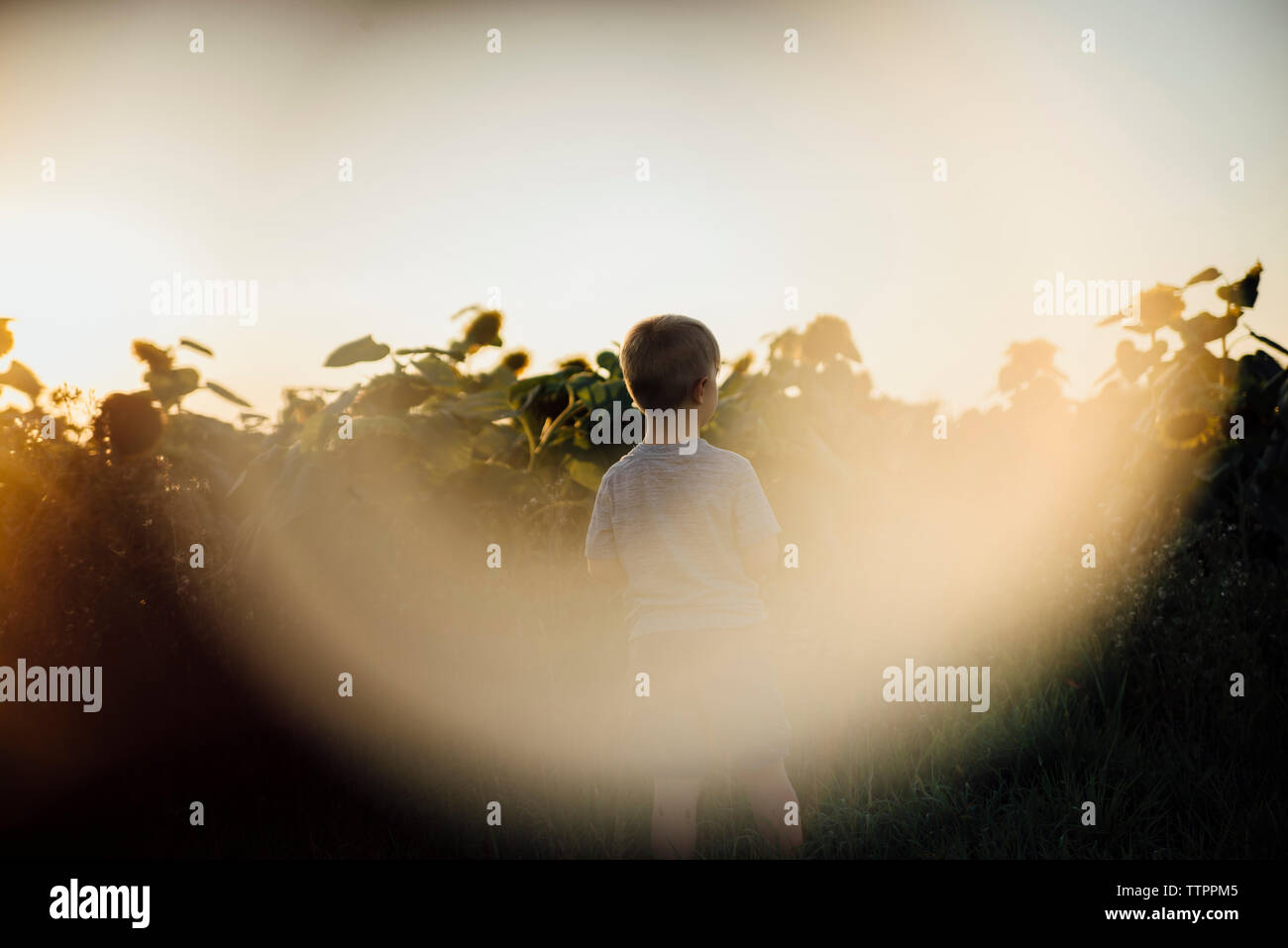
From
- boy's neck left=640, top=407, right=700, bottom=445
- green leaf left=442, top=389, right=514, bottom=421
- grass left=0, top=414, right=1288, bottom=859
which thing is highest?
green leaf left=442, top=389, right=514, bottom=421

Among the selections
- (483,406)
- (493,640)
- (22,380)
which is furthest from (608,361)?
(22,380)

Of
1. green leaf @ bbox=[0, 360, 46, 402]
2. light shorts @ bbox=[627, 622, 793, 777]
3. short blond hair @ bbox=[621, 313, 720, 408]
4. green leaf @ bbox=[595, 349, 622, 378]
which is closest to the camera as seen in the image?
light shorts @ bbox=[627, 622, 793, 777]

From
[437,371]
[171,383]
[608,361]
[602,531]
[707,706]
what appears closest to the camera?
[707,706]

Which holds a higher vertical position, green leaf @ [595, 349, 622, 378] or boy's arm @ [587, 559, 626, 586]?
green leaf @ [595, 349, 622, 378]

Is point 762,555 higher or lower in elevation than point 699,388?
lower

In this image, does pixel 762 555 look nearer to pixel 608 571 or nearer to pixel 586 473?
pixel 608 571

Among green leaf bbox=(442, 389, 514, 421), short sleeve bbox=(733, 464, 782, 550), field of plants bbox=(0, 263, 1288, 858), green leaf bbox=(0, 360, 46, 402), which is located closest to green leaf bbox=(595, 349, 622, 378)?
field of plants bbox=(0, 263, 1288, 858)

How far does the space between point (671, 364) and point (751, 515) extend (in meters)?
0.49

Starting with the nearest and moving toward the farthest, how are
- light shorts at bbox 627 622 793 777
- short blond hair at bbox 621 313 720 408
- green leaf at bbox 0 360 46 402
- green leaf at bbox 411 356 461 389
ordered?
light shorts at bbox 627 622 793 777
short blond hair at bbox 621 313 720 408
green leaf at bbox 0 360 46 402
green leaf at bbox 411 356 461 389

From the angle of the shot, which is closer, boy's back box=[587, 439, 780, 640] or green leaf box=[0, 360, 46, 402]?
boy's back box=[587, 439, 780, 640]

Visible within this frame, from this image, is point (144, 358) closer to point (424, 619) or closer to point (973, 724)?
point (424, 619)

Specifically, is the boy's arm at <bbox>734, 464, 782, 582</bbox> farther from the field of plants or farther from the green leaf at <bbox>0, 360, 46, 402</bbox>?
the green leaf at <bbox>0, 360, 46, 402</bbox>

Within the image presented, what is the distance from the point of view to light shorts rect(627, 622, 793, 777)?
2721 millimetres

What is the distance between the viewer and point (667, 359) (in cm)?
282
